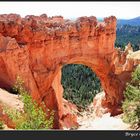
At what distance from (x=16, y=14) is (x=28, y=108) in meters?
14.1

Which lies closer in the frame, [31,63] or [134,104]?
[134,104]

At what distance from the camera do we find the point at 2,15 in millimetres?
28156

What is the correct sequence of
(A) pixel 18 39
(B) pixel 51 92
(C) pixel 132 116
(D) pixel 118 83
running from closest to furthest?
1. (C) pixel 132 116
2. (A) pixel 18 39
3. (B) pixel 51 92
4. (D) pixel 118 83

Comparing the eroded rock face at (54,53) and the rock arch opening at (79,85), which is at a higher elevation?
the eroded rock face at (54,53)

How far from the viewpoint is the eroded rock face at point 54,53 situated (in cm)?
2448

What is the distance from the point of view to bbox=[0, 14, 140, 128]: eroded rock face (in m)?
24.5

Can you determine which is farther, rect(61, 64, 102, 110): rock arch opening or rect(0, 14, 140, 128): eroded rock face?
rect(61, 64, 102, 110): rock arch opening

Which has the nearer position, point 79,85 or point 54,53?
point 54,53

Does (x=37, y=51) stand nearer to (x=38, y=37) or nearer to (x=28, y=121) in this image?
(x=38, y=37)

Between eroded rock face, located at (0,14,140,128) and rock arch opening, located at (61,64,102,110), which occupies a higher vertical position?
eroded rock face, located at (0,14,140,128)

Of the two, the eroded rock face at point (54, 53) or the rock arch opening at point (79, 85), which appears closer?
the eroded rock face at point (54, 53)

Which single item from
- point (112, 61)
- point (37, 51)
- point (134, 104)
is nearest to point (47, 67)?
point (37, 51)

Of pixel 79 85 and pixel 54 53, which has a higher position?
pixel 54 53

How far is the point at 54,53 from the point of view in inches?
1137
